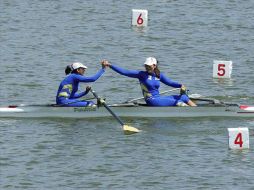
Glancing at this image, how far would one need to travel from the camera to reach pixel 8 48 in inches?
1578

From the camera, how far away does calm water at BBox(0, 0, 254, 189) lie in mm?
24688

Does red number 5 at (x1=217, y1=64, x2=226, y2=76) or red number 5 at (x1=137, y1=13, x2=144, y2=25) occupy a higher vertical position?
red number 5 at (x1=137, y1=13, x2=144, y2=25)

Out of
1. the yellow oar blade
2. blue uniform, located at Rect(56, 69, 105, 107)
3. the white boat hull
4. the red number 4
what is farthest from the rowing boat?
the red number 4

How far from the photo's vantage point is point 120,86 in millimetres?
34156

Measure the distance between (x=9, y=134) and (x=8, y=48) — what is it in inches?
494

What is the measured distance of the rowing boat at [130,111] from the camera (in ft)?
96.0

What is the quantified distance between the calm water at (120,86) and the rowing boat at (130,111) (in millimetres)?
207

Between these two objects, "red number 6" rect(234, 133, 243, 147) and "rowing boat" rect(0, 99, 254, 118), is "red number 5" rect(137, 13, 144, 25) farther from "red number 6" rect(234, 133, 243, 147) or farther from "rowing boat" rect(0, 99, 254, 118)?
"red number 6" rect(234, 133, 243, 147)

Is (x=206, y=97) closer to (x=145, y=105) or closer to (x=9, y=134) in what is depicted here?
(x=145, y=105)

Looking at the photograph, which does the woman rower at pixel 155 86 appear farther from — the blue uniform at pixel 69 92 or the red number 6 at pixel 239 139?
the red number 6 at pixel 239 139

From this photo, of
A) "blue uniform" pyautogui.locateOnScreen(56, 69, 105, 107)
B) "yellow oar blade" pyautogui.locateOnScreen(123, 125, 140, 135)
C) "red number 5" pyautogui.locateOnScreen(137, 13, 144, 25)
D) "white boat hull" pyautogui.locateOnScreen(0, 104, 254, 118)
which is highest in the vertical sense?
"red number 5" pyautogui.locateOnScreen(137, 13, 144, 25)

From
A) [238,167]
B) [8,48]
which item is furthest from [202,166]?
[8,48]

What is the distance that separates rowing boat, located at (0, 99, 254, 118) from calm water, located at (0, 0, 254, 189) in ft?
0.68

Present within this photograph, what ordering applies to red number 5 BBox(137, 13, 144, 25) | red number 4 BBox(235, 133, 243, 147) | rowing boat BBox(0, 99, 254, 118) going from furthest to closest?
red number 5 BBox(137, 13, 144, 25)
rowing boat BBox(0, 99, 254, 118)
red number 4 BBox(235, 133, 243, 147)
